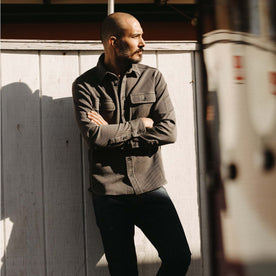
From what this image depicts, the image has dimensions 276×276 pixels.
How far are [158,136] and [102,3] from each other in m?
3.78

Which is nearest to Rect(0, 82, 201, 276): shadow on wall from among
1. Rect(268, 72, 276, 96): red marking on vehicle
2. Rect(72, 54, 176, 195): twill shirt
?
Rect(72, 54, 176, 195): twill shirt

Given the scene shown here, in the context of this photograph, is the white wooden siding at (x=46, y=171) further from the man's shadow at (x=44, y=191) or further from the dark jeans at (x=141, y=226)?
the dark jeans at (x=141, y=226)

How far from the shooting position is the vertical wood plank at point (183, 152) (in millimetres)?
3725

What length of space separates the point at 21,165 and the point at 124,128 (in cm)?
84

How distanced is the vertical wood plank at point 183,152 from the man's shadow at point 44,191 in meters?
→ 0.55

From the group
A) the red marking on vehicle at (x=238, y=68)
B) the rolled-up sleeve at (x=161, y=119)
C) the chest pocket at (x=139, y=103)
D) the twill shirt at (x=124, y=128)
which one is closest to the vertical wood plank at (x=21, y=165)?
the twill shirt at (x=124, y=128)

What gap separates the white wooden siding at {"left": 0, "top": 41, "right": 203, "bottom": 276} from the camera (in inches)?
143

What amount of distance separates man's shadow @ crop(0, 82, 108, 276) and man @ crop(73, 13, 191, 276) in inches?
15.2

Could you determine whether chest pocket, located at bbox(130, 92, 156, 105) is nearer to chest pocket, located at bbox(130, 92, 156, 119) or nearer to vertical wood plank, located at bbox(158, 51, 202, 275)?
chest pocket, located at bbox(130, 92, 156, 119)

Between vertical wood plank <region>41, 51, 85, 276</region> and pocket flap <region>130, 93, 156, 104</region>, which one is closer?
pocket flap <region>130, 93, 156, 104</region>

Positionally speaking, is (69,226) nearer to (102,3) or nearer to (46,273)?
(46,273)

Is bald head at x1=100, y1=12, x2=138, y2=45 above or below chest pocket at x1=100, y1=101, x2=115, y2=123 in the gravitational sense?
above

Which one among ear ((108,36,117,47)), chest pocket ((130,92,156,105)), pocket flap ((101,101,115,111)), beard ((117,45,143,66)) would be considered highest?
ear ((108,36,117,47))

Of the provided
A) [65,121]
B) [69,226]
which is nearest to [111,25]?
[65,121]
